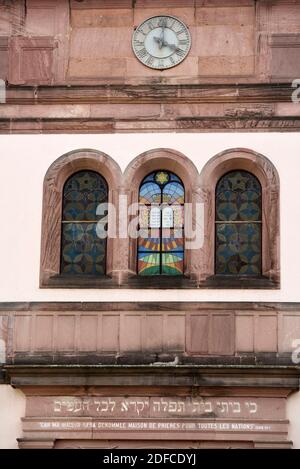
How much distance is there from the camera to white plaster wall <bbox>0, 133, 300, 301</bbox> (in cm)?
2136

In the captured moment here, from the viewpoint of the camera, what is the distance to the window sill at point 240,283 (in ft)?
69.7

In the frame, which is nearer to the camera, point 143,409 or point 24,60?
point 143,409

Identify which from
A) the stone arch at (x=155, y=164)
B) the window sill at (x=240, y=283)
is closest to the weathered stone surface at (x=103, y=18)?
the stone arch at (x=155, y=164)

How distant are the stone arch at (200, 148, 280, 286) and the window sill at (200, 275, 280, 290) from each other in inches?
4.0

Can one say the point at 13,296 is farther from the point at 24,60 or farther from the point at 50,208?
the point at 24,60

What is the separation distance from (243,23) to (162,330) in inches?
201

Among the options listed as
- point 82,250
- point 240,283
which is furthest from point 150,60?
point 240,283

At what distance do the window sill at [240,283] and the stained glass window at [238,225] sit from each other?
0.23 meters

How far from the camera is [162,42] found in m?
22.4

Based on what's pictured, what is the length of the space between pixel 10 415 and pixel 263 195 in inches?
201

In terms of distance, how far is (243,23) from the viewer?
22.4 m

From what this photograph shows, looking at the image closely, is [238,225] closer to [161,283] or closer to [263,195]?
[263,195]

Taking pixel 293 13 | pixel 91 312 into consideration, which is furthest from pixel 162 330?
pixel 293 13
